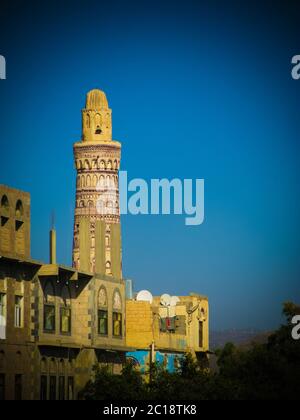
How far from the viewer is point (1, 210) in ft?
243

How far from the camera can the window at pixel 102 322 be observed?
83562 mm

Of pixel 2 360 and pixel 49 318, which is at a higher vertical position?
pixel 49 318

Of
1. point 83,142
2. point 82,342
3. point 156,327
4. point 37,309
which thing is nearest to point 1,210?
point 37,309

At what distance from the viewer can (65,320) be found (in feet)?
265

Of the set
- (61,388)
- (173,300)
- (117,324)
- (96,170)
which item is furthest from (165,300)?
(96,170)

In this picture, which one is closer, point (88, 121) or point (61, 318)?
point (61, 318)

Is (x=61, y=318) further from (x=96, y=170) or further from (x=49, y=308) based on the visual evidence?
(x=96, y=170)

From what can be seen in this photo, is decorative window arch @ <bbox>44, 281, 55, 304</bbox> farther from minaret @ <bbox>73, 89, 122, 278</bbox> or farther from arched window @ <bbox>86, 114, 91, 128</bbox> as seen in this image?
arched window @ <bbox>86, 114, 91, 128</bbox>

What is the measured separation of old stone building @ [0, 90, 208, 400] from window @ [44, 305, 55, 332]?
4cm

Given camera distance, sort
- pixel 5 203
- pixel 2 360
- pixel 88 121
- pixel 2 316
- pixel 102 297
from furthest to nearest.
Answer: pixel 88 121
pixel 102 297
pixel 5 203
pixel 2 316
pixel 2 360

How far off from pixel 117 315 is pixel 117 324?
442 mm

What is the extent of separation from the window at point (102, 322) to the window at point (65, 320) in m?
2.58
